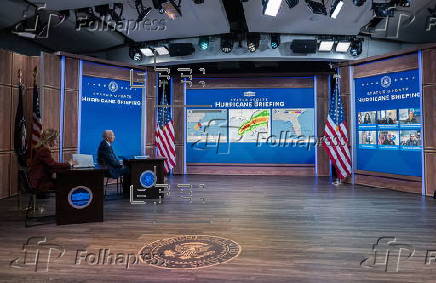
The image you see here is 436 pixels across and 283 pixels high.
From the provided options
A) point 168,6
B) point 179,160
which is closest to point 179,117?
point 179,160

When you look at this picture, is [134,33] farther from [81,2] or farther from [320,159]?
[320,159]

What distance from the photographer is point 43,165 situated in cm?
458

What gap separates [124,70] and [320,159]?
6.10 m

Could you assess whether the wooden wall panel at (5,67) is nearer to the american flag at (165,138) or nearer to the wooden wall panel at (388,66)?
the american flag at (165,138)

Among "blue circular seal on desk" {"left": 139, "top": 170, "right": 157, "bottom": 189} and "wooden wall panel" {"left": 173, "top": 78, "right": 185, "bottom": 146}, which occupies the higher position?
"wooden wall panel" {"left": 173, "top": 78, "right": 185, "bottom": 146}

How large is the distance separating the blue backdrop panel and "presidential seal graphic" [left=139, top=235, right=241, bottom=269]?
4.67 meters

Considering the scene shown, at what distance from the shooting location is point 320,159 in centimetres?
969

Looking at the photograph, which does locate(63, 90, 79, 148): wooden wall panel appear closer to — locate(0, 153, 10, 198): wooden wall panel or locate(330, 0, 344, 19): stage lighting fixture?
locate(0, 153, 10, 198): wooden wall panel

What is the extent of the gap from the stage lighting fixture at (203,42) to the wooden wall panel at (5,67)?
13.8 ft

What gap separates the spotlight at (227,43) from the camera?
817cm

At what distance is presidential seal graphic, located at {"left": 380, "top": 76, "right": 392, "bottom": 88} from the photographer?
7180mm

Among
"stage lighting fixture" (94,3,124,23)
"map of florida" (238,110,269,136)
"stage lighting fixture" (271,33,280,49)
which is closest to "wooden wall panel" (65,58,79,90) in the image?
"stage lighting fixture" (94,3,124,23)

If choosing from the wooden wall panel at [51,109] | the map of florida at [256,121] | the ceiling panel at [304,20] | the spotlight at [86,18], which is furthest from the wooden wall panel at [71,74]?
the map of florida at [256,121]

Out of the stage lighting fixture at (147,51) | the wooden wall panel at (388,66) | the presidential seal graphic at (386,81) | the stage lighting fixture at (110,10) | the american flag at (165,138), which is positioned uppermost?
the stage lighting fixture at (110,10)
